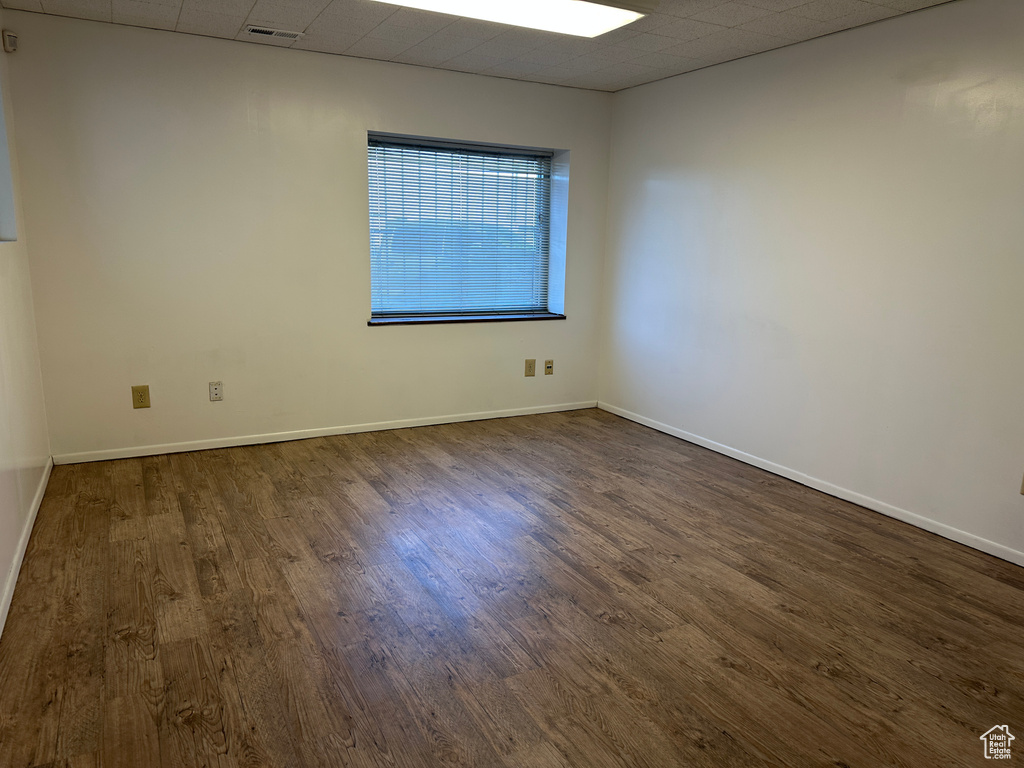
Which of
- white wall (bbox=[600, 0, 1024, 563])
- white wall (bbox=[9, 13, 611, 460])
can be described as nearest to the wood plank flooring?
white wall (bbox=[600, 0, 1024, 563])

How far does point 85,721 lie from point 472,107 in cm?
380

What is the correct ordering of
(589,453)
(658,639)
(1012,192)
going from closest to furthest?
(658,639), (1012,192), (589,453)

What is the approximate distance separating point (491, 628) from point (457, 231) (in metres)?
3.13

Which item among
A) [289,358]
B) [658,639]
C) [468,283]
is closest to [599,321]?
[468,283]

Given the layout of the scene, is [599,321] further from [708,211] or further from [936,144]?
[936,144]

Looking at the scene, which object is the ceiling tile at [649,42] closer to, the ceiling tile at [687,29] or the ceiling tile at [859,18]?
the ceiling tile at [687,29]

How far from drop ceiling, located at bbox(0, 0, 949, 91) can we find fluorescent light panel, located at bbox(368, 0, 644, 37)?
0.71 ft

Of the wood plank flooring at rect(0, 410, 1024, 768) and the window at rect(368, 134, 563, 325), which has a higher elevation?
the window at rect(368, 134, 563, 325)

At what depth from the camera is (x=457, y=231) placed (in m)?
4.71

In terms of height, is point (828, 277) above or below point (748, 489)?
above

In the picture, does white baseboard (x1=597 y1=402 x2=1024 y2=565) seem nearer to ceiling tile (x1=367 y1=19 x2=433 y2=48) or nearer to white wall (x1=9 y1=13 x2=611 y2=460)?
white wall (x1=9 y1=13 x2=611 y2=460)

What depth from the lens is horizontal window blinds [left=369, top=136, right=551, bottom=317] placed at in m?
4.46

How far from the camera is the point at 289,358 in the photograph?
4.12 metres

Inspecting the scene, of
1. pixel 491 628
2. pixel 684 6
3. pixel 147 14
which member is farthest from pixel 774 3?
pixel 147 14
